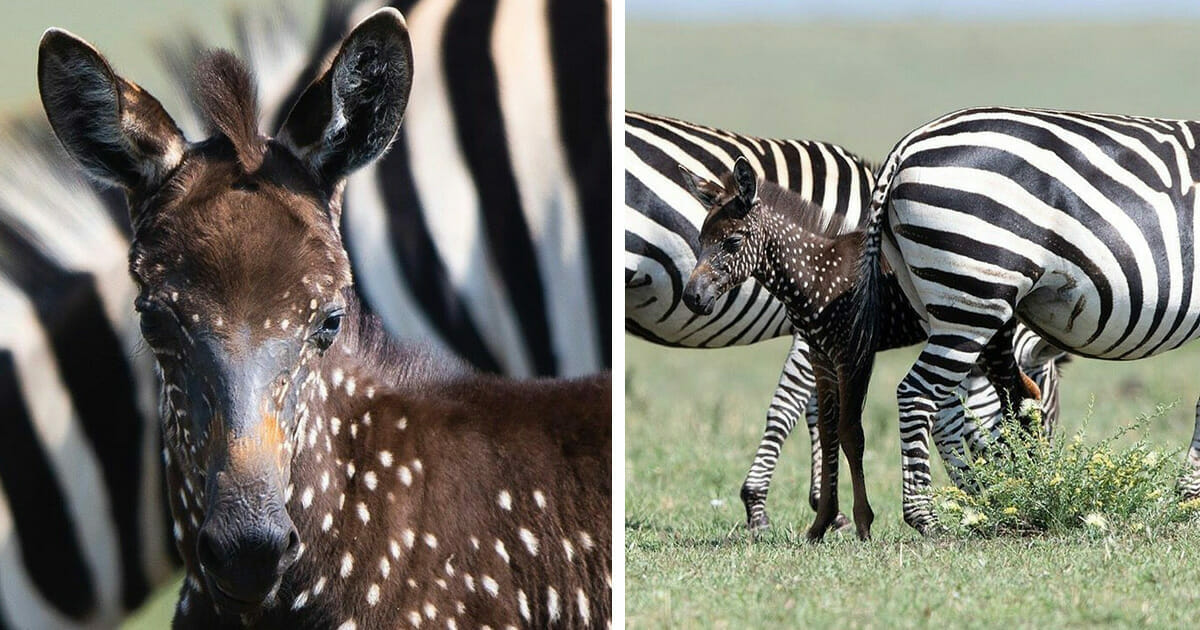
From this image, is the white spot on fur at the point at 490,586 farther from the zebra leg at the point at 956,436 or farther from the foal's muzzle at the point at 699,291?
the zebra leg at the point at 956,436

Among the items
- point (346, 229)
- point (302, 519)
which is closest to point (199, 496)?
point (302, 519)

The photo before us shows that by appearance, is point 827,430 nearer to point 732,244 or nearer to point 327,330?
point 732,244

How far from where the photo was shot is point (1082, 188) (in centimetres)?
673

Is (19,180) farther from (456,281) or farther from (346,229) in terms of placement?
(456,281)

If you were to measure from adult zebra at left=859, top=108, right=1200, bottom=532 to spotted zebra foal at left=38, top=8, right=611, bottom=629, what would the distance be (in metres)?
2.69

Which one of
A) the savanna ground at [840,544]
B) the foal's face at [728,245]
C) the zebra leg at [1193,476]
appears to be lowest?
the savanna ground at [840,544]

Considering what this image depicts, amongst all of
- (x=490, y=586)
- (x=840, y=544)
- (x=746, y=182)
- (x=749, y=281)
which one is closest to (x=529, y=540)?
(x=490, y=586)

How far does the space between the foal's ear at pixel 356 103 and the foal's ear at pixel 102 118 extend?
1.06ft

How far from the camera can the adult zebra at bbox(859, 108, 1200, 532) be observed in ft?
21.8

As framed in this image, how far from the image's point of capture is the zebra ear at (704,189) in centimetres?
712

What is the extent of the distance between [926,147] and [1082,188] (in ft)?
2.33

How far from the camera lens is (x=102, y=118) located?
12.2 feet

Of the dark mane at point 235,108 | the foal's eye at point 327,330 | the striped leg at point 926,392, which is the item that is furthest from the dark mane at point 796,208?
the foal's eye at point 327,330

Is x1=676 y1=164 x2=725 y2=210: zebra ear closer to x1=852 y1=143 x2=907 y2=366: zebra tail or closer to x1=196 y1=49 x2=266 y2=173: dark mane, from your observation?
x1=852 y1=143 x2=907 y2=366: zebra tail
